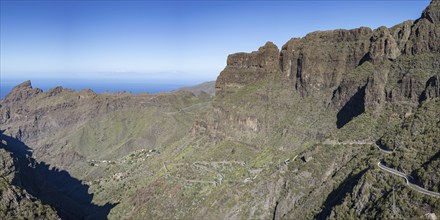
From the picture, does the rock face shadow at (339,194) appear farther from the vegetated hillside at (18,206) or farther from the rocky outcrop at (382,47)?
the vegetated hillside at (18,206)

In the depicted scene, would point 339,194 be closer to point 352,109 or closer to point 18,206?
point 352,109

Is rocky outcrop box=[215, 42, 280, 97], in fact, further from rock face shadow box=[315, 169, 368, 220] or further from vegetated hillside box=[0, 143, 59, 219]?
vegetated hillside box=[0, 143, 59, 219]

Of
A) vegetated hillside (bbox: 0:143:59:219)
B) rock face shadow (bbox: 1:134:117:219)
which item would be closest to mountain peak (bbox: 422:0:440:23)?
vegetated hillside (bbox: 0:143:59:219)

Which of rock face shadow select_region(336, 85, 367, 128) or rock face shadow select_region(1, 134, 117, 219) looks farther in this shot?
rock face shadow select_region(1, 134, 117, 219)

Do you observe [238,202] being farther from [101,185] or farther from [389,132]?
[101,185]

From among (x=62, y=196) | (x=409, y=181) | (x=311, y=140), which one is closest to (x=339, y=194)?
(x=409, y=181)

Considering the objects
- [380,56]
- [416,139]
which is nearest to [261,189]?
[416,139]

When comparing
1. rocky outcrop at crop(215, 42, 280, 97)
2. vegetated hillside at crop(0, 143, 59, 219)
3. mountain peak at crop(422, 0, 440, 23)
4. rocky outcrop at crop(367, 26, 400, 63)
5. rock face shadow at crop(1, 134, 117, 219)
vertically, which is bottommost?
rock face shadow at crop(1, 134, 117, 219)
